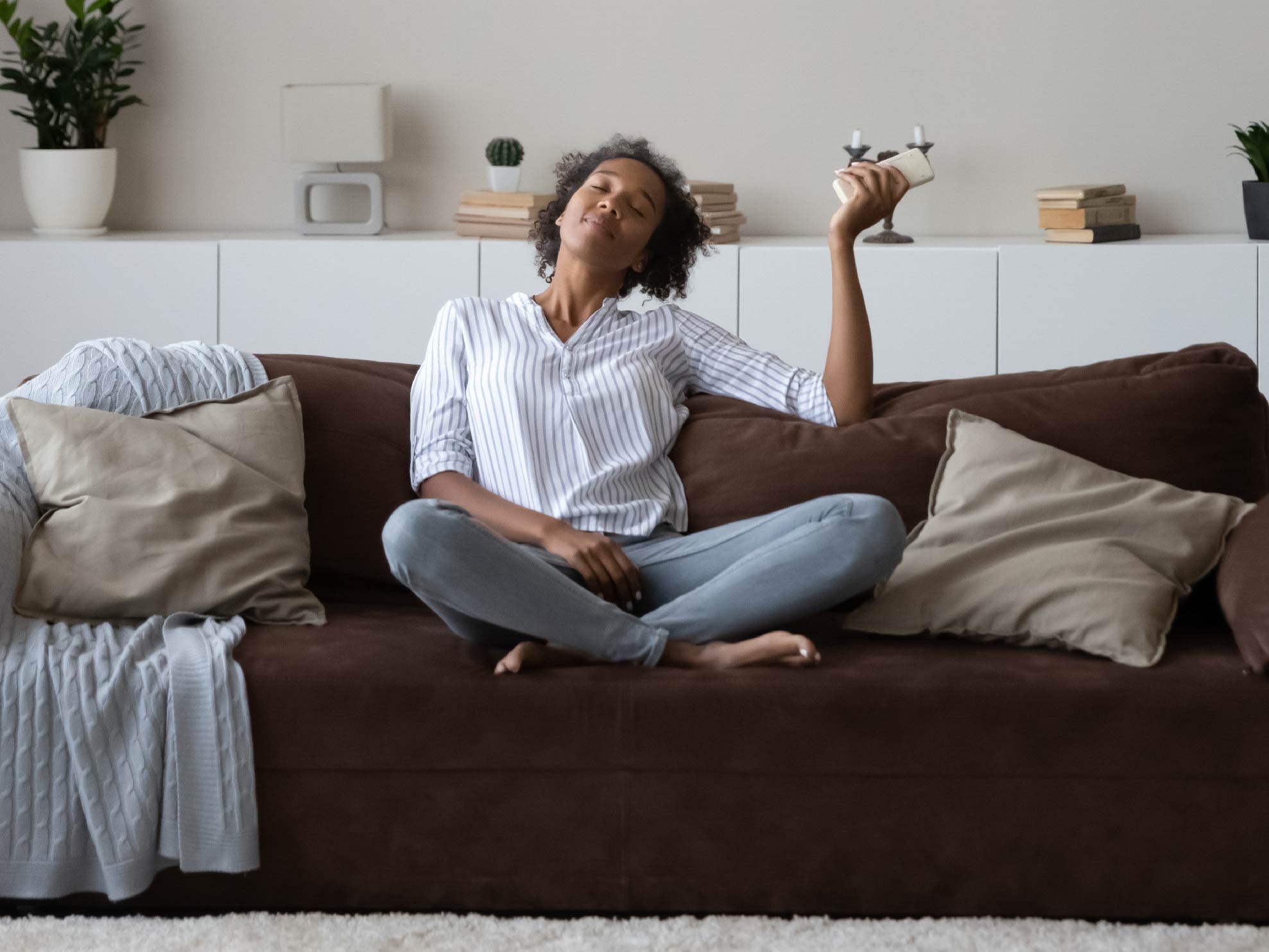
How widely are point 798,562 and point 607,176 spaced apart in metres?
0.95

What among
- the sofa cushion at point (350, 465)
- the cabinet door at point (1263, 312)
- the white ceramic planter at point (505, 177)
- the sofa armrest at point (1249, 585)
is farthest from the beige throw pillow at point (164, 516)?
the cabinet door at point (1263, 312)

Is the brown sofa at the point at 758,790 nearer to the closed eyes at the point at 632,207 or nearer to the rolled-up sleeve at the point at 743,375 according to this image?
→ the rolled-up sleeve at the point at 743,375

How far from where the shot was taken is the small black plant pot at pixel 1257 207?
3918 mm

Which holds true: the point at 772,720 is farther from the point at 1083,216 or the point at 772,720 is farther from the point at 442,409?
the point at 1083,216

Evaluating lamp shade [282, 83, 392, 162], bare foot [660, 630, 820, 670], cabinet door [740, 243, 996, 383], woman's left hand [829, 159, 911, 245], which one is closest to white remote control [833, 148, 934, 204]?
woman's left hand [829, 159, 911, 245]

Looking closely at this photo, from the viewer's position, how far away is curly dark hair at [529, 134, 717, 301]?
8.99ft

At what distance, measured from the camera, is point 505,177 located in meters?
4.26

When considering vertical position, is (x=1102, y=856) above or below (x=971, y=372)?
below

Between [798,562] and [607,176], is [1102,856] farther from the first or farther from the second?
[607,176]

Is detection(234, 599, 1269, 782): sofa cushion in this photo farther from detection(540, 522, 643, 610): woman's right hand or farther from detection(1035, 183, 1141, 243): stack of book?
detection(1035, 183, 1141, 243): stack of book

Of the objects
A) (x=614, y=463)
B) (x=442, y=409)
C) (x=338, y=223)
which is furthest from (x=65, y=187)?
(x=614, y=463)

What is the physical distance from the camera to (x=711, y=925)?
72.3 inches

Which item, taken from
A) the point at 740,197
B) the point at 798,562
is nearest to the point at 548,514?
the point at 798,562

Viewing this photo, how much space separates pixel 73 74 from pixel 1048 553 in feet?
11.0
